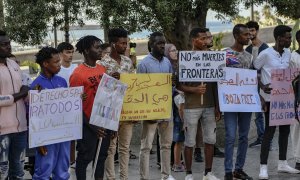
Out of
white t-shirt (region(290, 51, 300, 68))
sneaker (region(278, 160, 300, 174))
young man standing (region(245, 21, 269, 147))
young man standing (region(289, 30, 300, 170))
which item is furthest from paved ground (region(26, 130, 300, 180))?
white t-shirt (region(290, 51, 300, 68))

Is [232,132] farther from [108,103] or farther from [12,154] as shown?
[12,154]

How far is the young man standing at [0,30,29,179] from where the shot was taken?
20.5 feet

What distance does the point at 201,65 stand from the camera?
24.1 ft

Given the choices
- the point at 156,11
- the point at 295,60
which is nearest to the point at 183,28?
the point at 156,11

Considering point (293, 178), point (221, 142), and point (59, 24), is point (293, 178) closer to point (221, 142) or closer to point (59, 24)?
point (221, 142)

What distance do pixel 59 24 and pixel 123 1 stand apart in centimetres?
179

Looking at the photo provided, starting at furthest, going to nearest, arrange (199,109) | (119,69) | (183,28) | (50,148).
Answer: (183,28)
(199,109)
(119,69)
(50,148)

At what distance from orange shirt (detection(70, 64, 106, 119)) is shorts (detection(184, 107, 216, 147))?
1397 millimetres

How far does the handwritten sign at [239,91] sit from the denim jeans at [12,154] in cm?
240

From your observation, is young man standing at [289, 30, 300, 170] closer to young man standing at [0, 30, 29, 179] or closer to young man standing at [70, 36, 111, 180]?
young man standing at [70, 36, 111, 180]

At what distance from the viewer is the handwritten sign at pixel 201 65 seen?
24.0ft

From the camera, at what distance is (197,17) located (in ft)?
38.8

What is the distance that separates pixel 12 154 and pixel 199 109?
→ 227 centimetres

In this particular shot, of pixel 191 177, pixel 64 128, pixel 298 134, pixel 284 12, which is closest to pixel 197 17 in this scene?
pixel 284 12
